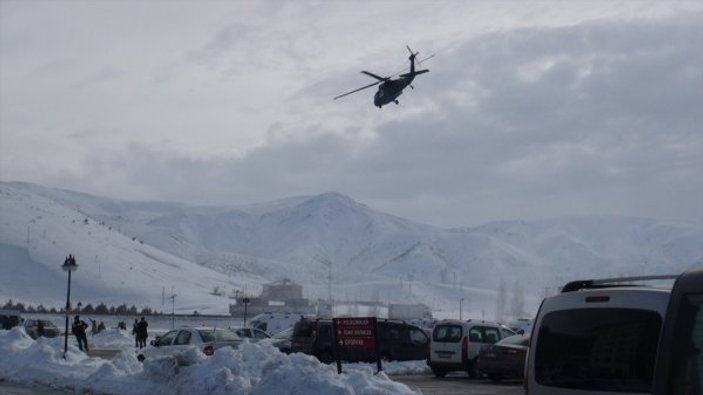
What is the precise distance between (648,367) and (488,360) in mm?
20660

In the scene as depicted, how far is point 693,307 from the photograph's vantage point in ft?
21.6

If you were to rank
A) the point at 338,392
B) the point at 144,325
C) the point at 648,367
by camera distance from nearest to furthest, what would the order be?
the point at 648,367, the point at 338,392, the point at 144,325

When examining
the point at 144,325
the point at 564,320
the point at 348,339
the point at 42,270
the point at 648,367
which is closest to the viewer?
the point at 648,367

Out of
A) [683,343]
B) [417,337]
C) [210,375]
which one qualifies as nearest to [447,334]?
[417,337]

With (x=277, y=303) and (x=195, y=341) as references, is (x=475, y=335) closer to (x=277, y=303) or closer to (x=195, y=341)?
(x=195, y=341)

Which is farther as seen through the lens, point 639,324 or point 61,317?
point 61,317

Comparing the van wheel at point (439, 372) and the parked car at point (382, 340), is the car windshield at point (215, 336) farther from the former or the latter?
the van wheel at point (439, 372)

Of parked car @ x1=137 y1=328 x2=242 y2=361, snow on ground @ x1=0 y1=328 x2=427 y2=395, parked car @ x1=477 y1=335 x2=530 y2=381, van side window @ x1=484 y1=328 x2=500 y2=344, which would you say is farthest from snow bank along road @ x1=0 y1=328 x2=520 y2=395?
parked car @ x1=137 y1=328 x2=242 y2=361

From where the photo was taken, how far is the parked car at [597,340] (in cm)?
845

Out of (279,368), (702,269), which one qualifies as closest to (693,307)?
(702,269)

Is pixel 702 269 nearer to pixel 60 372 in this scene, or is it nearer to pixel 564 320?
pixel 564 320

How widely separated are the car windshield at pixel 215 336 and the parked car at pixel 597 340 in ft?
69.5

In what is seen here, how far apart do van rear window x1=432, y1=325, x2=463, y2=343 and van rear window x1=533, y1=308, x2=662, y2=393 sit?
22.0 m

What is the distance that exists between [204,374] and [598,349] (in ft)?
43.5
